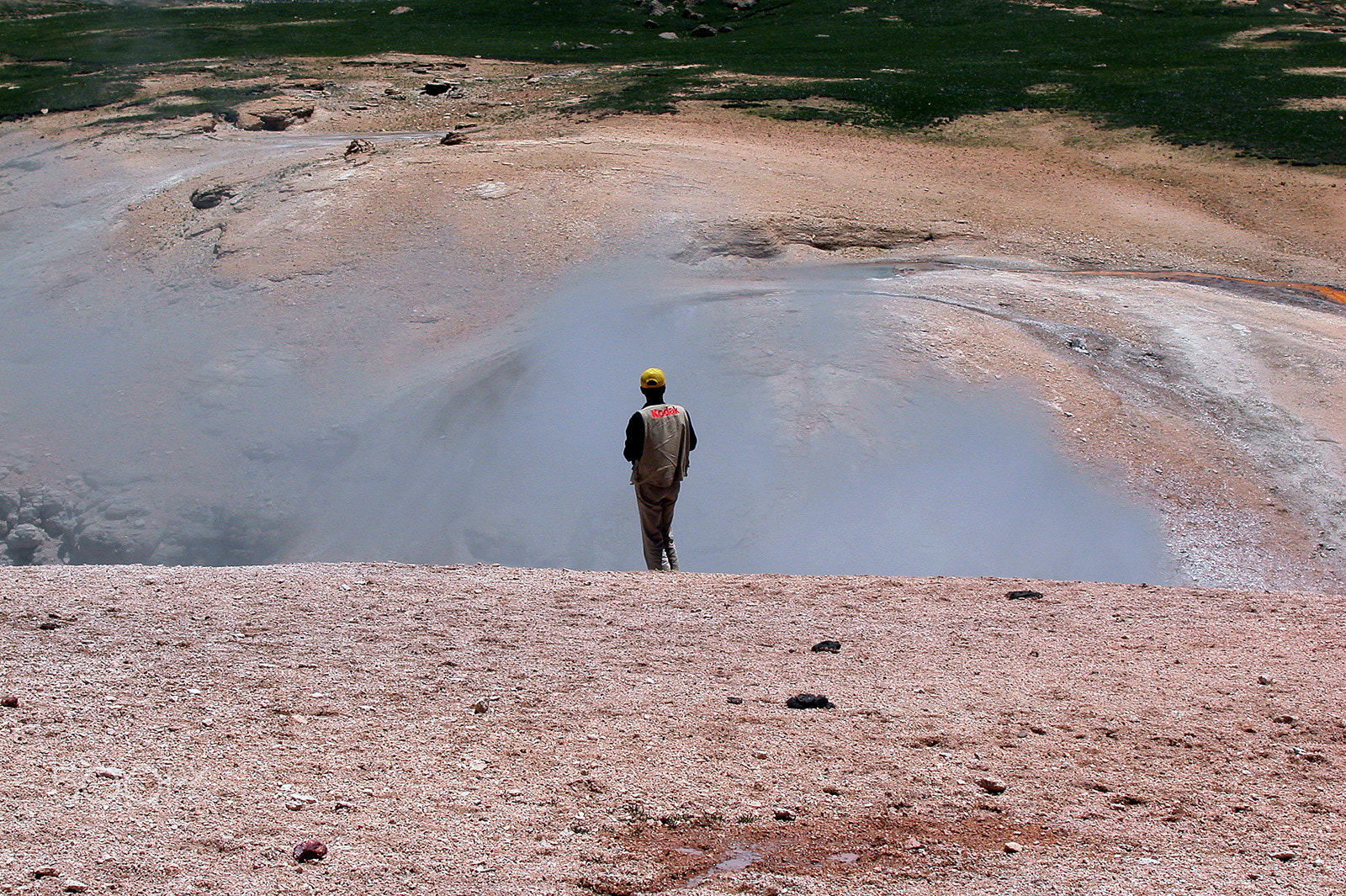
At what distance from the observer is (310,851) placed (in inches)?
122

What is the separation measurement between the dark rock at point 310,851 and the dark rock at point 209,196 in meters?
Answer: 12.8

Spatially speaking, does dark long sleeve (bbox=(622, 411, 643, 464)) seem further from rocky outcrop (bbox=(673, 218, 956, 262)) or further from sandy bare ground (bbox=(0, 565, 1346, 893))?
rocky outcrop (bbox=(673, 218, 956, 262))

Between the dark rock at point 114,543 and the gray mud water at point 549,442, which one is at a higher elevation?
the gray mud water at point 549,442

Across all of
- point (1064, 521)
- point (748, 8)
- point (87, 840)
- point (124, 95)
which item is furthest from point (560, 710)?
point (748, 8)

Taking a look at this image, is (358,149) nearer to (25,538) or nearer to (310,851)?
(25,538)

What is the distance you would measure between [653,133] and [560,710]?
13.1 meters

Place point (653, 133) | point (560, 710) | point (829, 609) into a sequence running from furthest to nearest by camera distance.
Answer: point (653, 133) → point (829, 609) → point (560, 710)

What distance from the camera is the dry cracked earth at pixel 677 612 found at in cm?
329

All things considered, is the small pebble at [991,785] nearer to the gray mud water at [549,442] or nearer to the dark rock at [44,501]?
the gray mud water at [549,442]

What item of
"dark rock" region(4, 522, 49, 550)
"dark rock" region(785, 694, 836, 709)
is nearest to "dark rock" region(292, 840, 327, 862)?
"dark rock" region(785, 694, 836, 709)

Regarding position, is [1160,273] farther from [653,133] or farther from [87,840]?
[87,840]

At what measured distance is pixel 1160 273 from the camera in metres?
12.7

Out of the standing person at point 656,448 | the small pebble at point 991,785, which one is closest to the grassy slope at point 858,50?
the standing person at point 656,448

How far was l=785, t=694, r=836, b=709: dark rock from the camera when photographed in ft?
14.2
